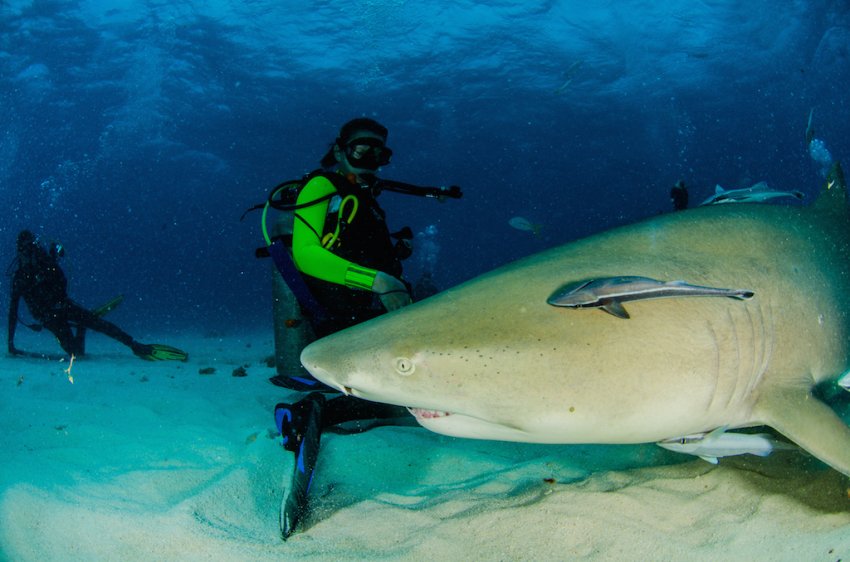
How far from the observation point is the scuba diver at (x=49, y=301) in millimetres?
9875

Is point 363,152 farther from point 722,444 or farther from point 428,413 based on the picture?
point 722,444

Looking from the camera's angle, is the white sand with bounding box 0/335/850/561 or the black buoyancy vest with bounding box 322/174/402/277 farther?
the black buoyancy vest with bounding box 322/174/402/277

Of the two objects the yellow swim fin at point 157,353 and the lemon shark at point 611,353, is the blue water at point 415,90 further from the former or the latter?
the lemon shark at point 611,353

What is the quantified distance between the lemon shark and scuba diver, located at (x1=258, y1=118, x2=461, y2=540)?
43.1 inches

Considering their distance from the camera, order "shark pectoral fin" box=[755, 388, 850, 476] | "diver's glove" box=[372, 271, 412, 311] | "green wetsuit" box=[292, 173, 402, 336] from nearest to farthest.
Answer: "shark pectoral fin" box=[755, 388, 850, 476]
"diver's glove" box=[372, 271, 412, 311]
"green wetsuit" box=[292, 173, 402, 336]

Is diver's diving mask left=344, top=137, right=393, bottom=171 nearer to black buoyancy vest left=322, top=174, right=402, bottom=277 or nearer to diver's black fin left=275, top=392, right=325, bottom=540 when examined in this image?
black buoyancy vest left=322, top=174, right=402, bottom=277

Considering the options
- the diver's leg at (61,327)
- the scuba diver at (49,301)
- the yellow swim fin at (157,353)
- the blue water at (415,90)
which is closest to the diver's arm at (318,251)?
the yellow swim fin at (157,353)

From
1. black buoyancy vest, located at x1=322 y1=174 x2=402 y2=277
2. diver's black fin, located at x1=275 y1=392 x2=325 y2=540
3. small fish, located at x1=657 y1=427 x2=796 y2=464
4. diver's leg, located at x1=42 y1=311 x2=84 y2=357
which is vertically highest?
black buoyancy vest, located at x1=322 y1=174 x2=402 y2=277

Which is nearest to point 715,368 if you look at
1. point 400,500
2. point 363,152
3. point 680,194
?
point 400,500

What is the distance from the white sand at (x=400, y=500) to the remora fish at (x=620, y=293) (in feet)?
3.81

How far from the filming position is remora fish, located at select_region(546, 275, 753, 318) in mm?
1704

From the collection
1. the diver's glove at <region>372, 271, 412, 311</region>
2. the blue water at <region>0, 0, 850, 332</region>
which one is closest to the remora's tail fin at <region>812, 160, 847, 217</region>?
the diver's glove at <region>372, 271, 412, 311</region>

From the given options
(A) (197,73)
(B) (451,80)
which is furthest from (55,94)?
(B) (451,80)

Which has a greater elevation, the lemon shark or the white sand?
the lemon shark
